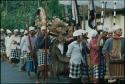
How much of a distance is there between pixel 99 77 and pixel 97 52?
2.16 feet

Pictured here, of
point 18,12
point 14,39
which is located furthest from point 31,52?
point 14,39

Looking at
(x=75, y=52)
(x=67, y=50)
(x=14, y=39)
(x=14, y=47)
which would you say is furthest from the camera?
(x=14, y=39)

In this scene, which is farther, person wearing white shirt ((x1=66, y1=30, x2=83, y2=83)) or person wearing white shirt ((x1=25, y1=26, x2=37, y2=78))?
person wearing white shirt ((x1=25, y1=26, x2=37, y2=78))

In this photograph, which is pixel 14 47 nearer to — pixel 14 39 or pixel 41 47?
pixel 14 39

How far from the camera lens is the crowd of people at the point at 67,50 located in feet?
44.9

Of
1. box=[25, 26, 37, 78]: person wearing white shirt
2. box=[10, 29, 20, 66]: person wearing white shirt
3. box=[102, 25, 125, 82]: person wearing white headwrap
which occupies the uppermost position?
box=[102, 25, 125, 82]: person wearing white headwrap

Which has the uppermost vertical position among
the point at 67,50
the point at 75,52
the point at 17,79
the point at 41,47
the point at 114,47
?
the point at 75,52

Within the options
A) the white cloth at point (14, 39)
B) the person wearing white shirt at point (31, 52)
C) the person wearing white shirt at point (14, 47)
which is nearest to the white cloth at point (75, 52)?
the person wearing white shirt at point (31, 52)

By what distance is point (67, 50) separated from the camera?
1603 centimetres

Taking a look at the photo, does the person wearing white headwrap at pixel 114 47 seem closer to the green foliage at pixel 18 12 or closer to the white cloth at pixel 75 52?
the white cloth at pixel 75 52

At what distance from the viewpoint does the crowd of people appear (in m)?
13.7

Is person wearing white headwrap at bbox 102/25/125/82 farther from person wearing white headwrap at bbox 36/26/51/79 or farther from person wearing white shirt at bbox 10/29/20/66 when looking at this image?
person wearing white shirt at bbox 10/29/20/66

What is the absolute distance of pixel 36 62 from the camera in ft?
60.2

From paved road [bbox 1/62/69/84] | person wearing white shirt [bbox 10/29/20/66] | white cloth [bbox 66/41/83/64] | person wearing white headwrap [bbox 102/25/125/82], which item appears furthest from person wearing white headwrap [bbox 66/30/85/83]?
person wearing white shirt [bbox 10/29/20/66]
